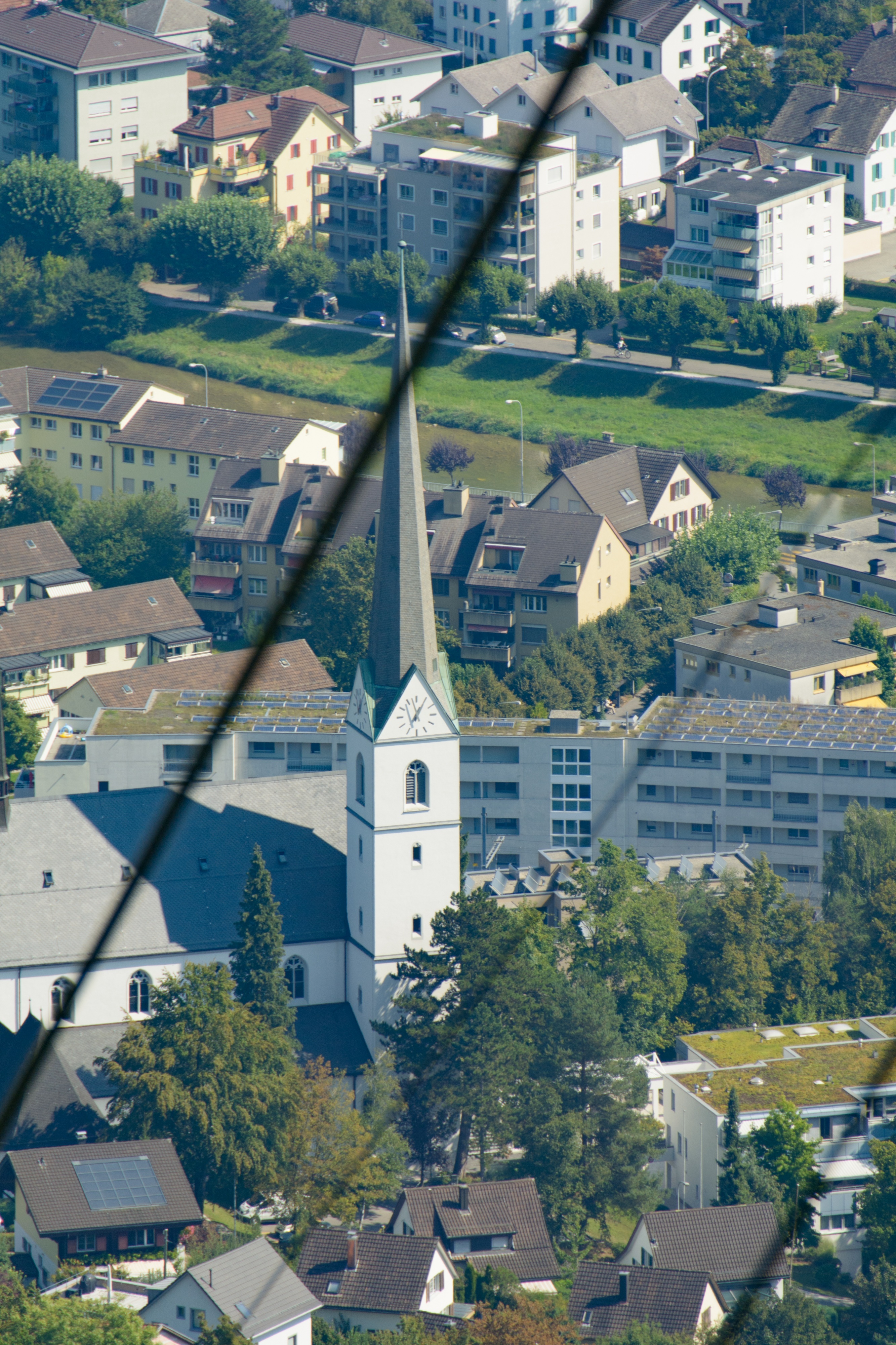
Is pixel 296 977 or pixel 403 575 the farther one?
pixel 296 977

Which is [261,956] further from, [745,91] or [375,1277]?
[745,91]

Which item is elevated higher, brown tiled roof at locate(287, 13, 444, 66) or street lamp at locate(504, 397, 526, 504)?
brown tiled roof at locate(287, 13, 444, 66)

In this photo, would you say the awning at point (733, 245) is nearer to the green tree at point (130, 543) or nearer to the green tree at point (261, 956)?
the green tree at point (130, 543)

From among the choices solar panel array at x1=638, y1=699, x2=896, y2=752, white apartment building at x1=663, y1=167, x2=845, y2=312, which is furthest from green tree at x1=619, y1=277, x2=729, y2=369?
solar panel array at x1=638, y1=699, x2=896, y2=752

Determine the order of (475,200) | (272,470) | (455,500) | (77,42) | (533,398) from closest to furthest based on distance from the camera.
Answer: (455,500)
(272,470)
(533,398)
(475,200)
(77,42)

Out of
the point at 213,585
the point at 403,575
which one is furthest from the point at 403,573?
the point at 213,585

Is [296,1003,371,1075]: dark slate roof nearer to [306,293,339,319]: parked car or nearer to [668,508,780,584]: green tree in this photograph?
[668,508,780,584]: green tree

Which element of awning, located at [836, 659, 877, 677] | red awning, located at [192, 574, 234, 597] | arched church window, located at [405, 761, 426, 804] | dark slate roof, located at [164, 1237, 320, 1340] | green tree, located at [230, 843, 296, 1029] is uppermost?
red awning, located at [192, 574, 234, 597]
